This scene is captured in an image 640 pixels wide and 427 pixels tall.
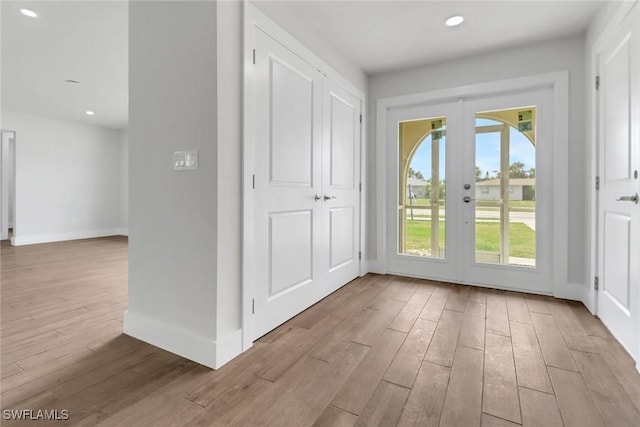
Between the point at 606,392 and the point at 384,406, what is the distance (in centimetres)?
109

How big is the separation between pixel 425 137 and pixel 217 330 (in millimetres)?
2934

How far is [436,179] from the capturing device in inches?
133

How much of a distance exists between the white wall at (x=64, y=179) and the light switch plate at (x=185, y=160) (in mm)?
6202

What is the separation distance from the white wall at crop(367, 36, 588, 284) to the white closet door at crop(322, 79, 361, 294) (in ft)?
2.90

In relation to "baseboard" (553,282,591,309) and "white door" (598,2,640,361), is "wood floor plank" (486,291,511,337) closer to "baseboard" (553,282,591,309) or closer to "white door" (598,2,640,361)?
"baseboard" (553,282,591,309)

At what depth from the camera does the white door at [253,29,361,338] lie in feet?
6.64

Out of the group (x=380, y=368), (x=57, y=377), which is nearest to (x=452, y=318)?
(x=380, y=368)

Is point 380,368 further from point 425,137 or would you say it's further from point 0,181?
point 0,181

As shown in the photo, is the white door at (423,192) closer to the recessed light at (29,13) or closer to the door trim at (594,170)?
the door trim at (594,170)

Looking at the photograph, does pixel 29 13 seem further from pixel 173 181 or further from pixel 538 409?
pixel 538 409

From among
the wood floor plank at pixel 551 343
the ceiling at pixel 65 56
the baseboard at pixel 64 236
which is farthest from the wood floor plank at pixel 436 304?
the baseboard at pixel 64 236

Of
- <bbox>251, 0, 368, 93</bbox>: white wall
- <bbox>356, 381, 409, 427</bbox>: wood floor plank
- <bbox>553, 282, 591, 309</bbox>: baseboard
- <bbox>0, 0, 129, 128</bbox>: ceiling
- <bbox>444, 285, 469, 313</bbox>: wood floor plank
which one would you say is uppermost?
<bbox>0, 0, 129, 128</bbox>: ceiling

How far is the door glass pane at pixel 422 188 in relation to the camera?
337 centimetres

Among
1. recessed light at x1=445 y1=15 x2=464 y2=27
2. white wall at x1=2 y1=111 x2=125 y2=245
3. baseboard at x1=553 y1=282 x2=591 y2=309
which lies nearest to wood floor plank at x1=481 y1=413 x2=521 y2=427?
baseboard at x1=553 y1=282 x2=591 y2=309
